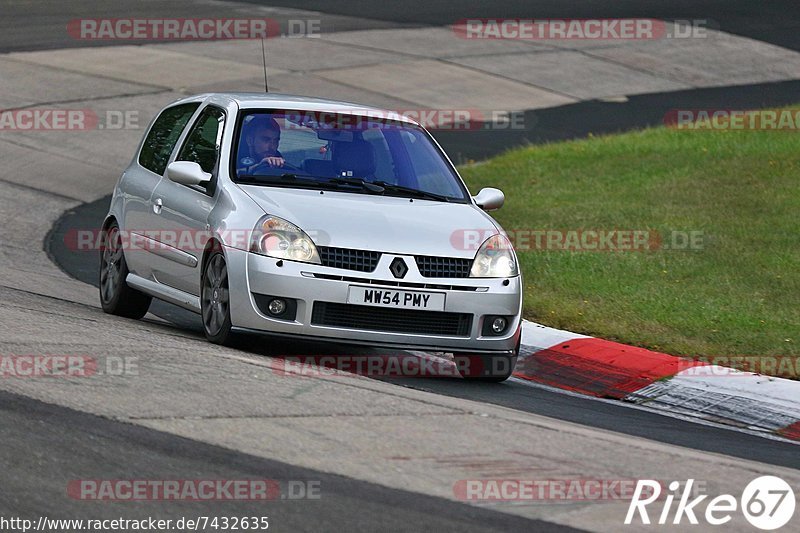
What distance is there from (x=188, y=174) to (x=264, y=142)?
0.55 m

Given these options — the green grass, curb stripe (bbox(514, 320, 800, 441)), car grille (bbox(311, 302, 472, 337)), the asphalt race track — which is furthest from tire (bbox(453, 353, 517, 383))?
the green grass

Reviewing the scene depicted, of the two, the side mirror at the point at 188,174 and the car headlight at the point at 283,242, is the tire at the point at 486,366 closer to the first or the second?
the car headlight at the point at 283,242

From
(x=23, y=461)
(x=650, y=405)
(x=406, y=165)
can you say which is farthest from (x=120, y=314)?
(x=23, y=461)

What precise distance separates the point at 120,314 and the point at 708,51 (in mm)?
21429

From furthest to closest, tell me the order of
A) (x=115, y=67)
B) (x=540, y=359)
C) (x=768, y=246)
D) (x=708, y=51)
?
1. (x=708, y=51)
2. (x=115, y=67)
3. (x=768, y=246)
4. (x=540, y=359)

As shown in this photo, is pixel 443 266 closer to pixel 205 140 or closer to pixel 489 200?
pixel 489 200

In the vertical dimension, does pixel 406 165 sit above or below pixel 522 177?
above

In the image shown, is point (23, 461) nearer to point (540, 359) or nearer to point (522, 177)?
point (540, 359)

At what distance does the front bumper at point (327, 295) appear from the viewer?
A: 8516mm

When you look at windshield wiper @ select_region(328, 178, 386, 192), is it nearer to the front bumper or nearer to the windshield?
the windshield

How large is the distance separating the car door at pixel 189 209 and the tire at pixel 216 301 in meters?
0.15

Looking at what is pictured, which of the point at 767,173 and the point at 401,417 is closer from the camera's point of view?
the point at 401,417

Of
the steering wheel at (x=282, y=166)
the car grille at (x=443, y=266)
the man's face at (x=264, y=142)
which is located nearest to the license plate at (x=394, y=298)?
the car grille at (x=443, y=266)

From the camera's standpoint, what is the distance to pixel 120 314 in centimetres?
1060
